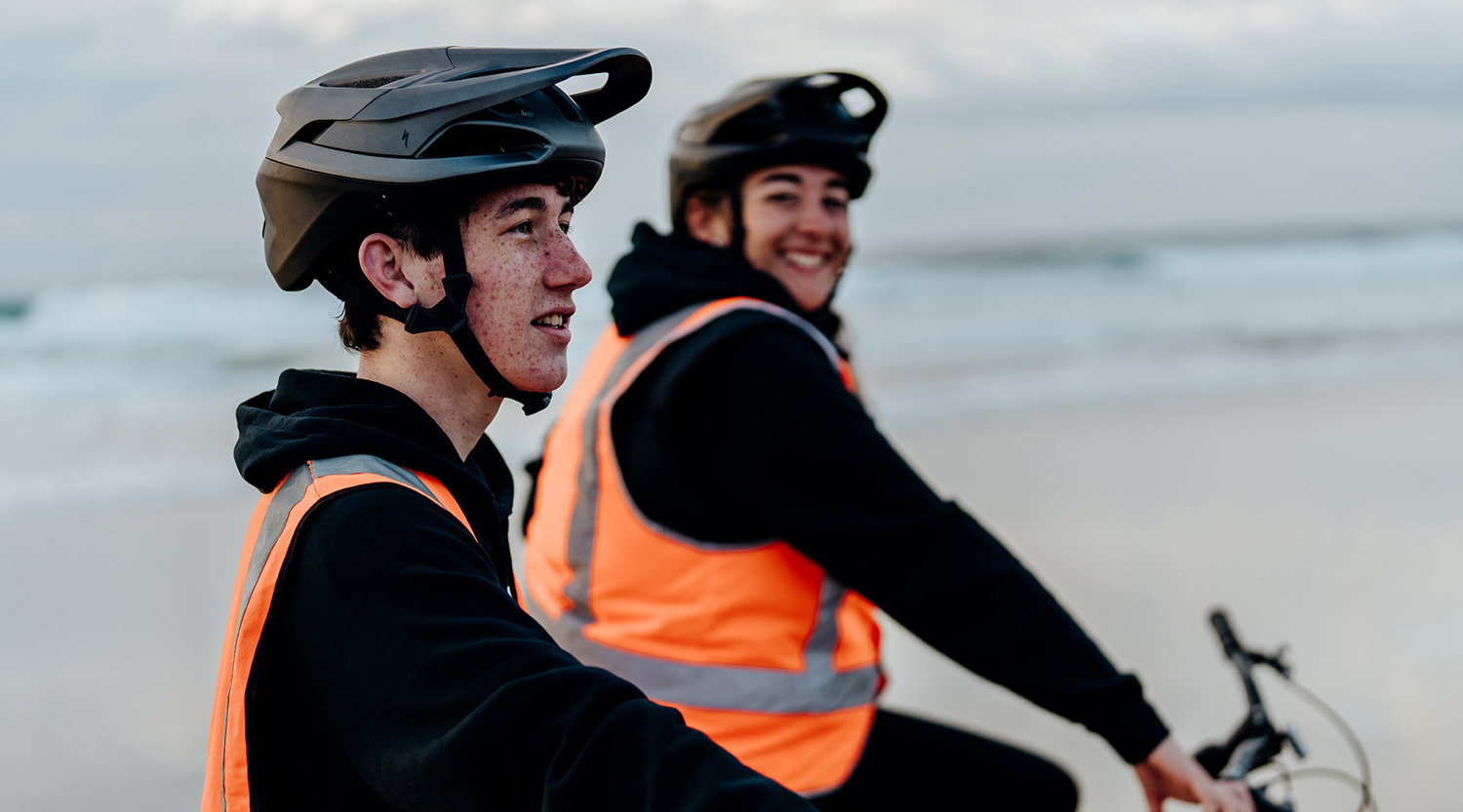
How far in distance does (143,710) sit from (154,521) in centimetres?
267

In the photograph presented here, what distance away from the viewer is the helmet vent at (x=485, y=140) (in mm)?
1647

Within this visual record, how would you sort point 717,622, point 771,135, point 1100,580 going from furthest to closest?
point 1100,580, point 771,135, point 717,622

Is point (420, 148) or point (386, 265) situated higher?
point (420, 148)

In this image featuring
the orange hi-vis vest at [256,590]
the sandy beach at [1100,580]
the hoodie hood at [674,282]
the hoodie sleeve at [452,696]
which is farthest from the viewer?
the sandy beach at [1100,580]

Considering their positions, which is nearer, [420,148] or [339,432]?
[339,432]

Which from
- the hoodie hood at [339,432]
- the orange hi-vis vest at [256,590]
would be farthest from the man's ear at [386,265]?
the orange hi-vis vest at [256,590]

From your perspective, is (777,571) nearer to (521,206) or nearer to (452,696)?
(521,206)

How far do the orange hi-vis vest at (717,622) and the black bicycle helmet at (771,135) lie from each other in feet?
1.85

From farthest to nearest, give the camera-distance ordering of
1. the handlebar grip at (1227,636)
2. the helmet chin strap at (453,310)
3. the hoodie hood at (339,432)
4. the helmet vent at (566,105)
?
the handlebar grip at (1227,636)
the helmet vent at (566,105)
the helmet chin strap at (453,310)
the hoodie hood at (339,432)

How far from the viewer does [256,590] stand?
1.37 meters

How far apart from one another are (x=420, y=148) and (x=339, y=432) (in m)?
0.38

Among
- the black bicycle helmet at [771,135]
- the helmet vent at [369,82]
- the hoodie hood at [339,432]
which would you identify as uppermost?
the black bicycle helmet at [771,135]

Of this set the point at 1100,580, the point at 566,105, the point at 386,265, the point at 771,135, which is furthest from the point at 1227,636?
the point at 1100,580

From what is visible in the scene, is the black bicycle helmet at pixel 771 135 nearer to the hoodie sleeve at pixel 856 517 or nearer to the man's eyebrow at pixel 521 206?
the hoodie sleeve at pixel 856 517
